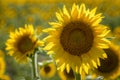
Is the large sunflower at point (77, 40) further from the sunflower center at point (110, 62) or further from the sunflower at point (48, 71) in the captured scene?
the sunflower at point (48, 71)

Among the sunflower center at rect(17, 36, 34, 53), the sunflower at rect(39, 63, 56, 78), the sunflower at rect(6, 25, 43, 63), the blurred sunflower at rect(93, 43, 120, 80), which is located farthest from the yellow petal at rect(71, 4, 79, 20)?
the sunflower at rect(39, 63, 56, 78)

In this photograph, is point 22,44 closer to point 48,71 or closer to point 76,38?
point 76,38

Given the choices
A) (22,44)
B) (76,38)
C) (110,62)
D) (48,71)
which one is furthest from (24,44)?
(48,71)

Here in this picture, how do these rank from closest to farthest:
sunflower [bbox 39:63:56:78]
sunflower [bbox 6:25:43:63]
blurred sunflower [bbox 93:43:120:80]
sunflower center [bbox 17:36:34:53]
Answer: blurred sunflower [bbox 93:43:120:80], sunflower [bbox 6:25:43:63], sunflower center [bbox 17:36:34:53], sunflower [bbox 39:63:56:78]

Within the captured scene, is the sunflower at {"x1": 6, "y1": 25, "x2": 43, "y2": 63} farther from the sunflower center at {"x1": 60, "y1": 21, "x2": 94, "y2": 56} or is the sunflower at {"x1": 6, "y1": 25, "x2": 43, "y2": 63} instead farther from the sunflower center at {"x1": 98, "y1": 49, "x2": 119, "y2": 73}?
the sunflower center at {"x1": 60, "y1": 21, "x2": 94, "y2": 56}

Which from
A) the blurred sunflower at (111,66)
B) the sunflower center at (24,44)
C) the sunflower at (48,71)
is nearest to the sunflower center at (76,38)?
the blurred sunflower at (111,66)

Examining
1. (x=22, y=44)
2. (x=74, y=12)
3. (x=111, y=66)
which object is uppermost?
(x=22, y=44)

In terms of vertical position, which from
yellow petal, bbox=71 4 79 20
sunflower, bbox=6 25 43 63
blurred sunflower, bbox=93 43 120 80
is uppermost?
sunflower, bbox=6 25 43 63

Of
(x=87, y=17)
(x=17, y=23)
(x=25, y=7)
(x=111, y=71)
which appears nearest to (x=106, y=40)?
(x=87, y=17)

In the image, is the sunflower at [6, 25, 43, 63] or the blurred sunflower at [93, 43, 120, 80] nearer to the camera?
the blurred sunflower at [93, 43, 120, 80]
